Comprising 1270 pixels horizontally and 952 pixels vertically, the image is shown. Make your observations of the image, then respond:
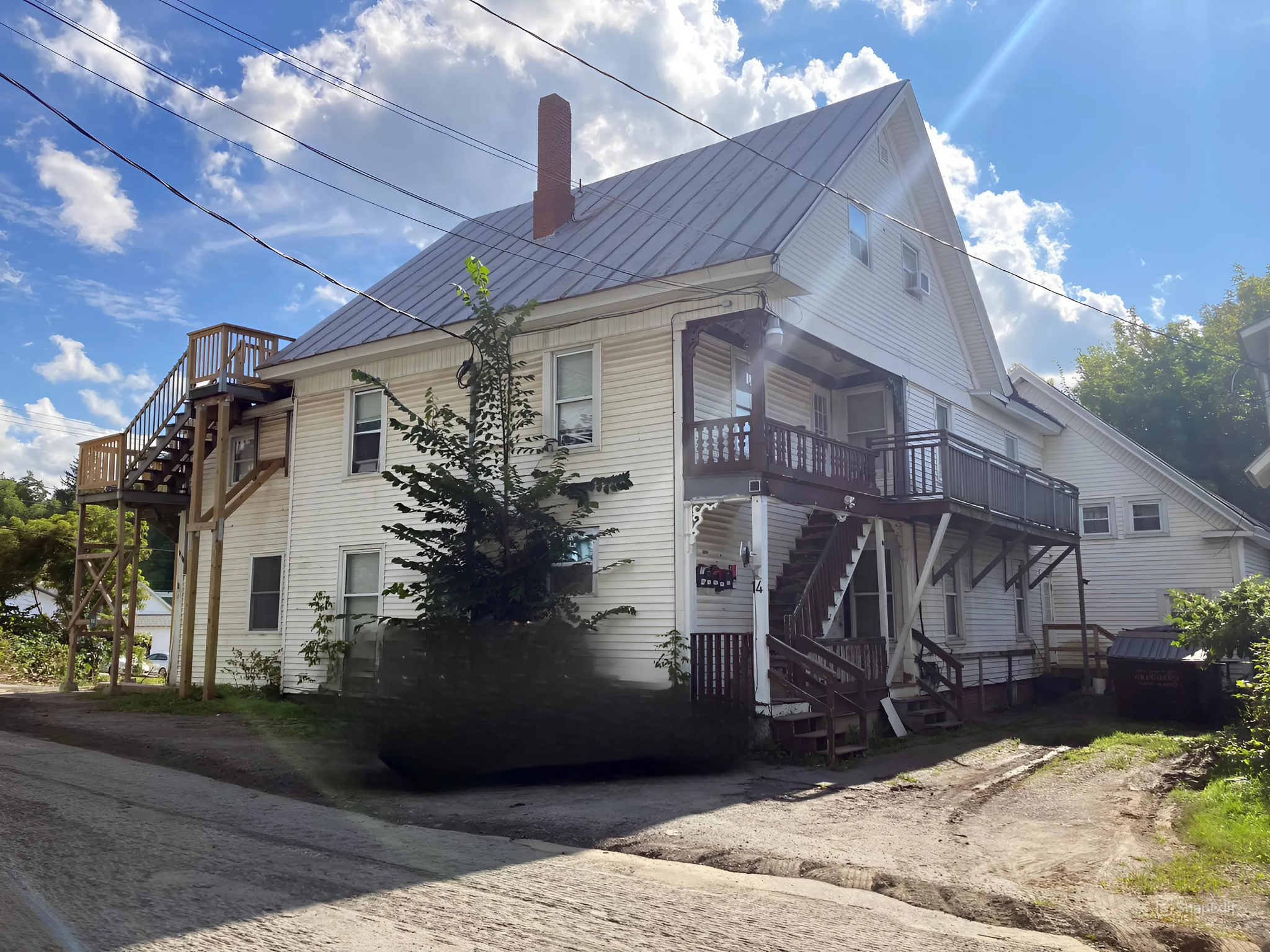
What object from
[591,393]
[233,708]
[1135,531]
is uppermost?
[591,393]

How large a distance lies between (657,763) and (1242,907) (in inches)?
263

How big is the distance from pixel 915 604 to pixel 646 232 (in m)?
7.57

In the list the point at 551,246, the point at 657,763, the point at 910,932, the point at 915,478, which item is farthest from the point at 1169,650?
the point at 910,932

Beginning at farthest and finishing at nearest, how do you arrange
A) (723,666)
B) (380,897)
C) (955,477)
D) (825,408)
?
1. (825,408)
2. (955,477)
3. (723,666)
4. (380,897)

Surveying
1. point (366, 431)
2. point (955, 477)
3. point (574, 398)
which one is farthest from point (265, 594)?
point (955, 477)

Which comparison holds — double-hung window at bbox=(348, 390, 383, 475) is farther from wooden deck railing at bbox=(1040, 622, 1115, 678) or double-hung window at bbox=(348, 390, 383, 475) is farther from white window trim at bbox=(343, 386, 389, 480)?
wooden deck railing at bbox=(1040, 622, 1115, 678)

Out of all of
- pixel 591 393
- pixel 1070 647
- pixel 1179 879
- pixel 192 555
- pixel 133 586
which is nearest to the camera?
pixel 1179 879

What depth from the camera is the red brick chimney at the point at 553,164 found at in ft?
64.3

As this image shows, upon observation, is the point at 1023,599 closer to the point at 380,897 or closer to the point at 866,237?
the point at 866,237

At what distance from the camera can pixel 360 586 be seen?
717 inches

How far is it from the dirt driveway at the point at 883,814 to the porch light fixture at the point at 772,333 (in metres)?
5.66

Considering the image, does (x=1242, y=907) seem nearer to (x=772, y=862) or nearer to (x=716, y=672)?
(x=772, y=862)

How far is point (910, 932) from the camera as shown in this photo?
566cm

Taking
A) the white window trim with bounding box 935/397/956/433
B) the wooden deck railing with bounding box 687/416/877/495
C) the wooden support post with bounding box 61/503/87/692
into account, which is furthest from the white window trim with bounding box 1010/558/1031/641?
the wooden support post with bounding box 61/503/87/692
